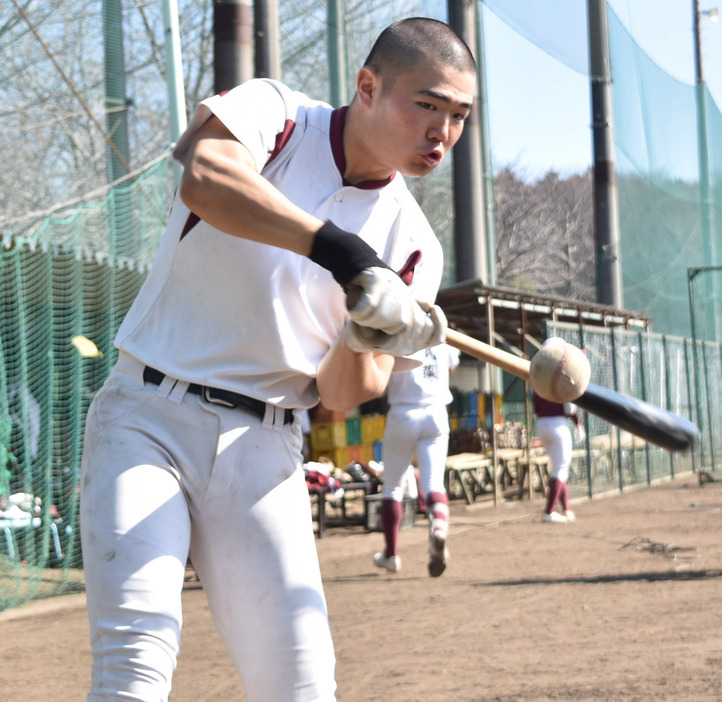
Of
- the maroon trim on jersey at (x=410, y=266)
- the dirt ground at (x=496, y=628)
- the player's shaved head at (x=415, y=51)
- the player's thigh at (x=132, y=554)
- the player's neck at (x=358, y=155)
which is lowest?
the dirt ground at (x=496, y=628)

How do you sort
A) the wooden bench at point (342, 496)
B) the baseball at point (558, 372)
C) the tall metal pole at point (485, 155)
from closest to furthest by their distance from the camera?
1. the baseball at point (558, 372)
2. the wooden bench at point (342, 496)
3. the tall metal pole at point (485, 155)

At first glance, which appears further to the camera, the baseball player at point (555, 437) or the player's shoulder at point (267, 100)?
the baseball player at point (555, 437)

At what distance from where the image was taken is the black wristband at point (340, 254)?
2242mm

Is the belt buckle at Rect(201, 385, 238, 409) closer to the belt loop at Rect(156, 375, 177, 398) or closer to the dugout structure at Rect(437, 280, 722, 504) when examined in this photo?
the belt loop at Rect(156, 375, 177, 398)

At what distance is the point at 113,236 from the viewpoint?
9.20 m

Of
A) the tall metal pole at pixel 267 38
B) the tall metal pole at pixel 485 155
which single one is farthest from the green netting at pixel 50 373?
the tall metal pole at pixel 485 155

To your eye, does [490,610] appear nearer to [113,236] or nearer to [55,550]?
[55,550]

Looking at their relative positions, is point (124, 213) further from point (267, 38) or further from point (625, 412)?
point (625, 412)

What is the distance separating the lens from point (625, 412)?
11.4 ft

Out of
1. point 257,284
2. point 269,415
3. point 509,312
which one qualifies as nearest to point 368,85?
point 257,284

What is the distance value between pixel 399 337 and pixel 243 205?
0.45m

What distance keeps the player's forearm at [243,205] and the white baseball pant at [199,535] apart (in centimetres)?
47

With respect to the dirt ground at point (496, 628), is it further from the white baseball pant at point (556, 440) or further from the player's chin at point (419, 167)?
the player's chin at point (419, 167)

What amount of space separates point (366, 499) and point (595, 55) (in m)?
10.2
